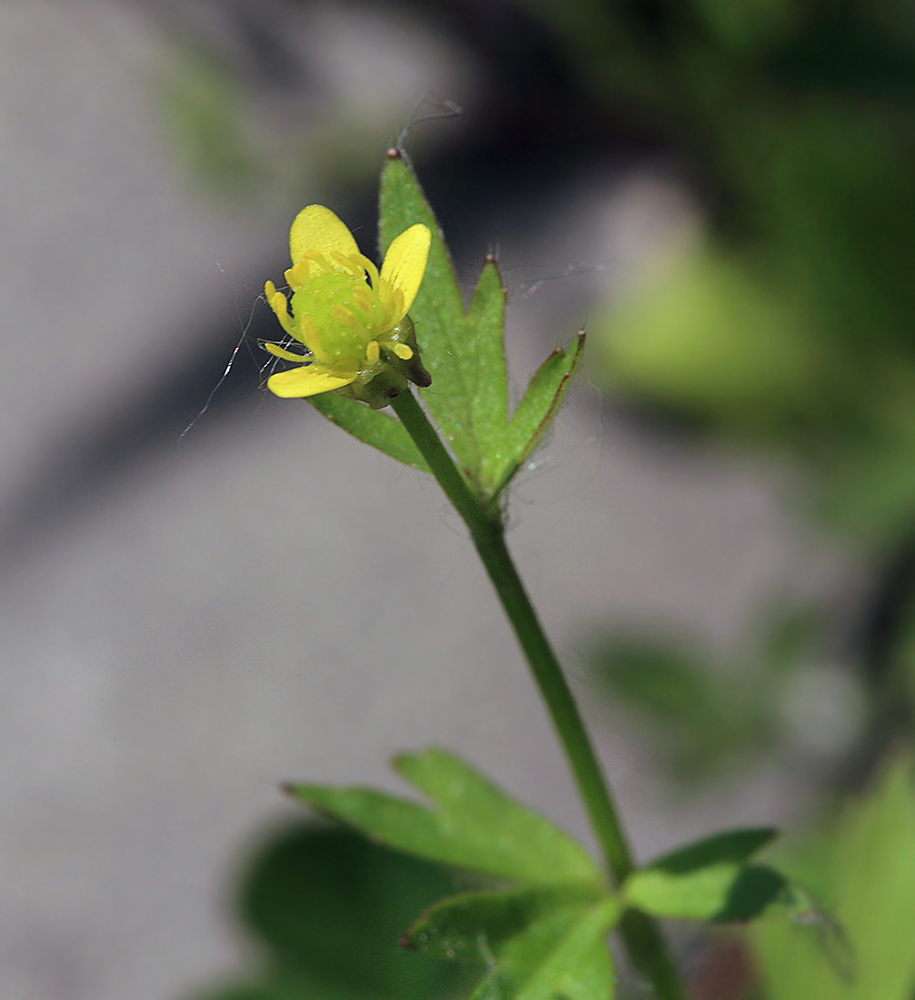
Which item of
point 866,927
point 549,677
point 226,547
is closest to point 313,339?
point 549,677

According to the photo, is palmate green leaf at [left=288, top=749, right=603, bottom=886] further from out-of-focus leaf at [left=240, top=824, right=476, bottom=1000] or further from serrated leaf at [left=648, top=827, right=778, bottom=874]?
out-of-focus leaf at [left=240, top=824, right=476, bottom=1000]

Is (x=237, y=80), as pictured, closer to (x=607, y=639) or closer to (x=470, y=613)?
(x=470, y=613)

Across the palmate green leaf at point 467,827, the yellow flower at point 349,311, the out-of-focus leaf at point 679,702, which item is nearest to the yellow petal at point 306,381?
the yellow flower at point 349,311

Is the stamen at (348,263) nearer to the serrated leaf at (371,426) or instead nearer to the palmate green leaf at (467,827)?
the serrated leaf at (371,426)

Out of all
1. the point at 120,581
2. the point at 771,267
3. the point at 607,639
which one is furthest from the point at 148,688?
the point at 771,267

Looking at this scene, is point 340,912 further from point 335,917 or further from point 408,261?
point 408,261
